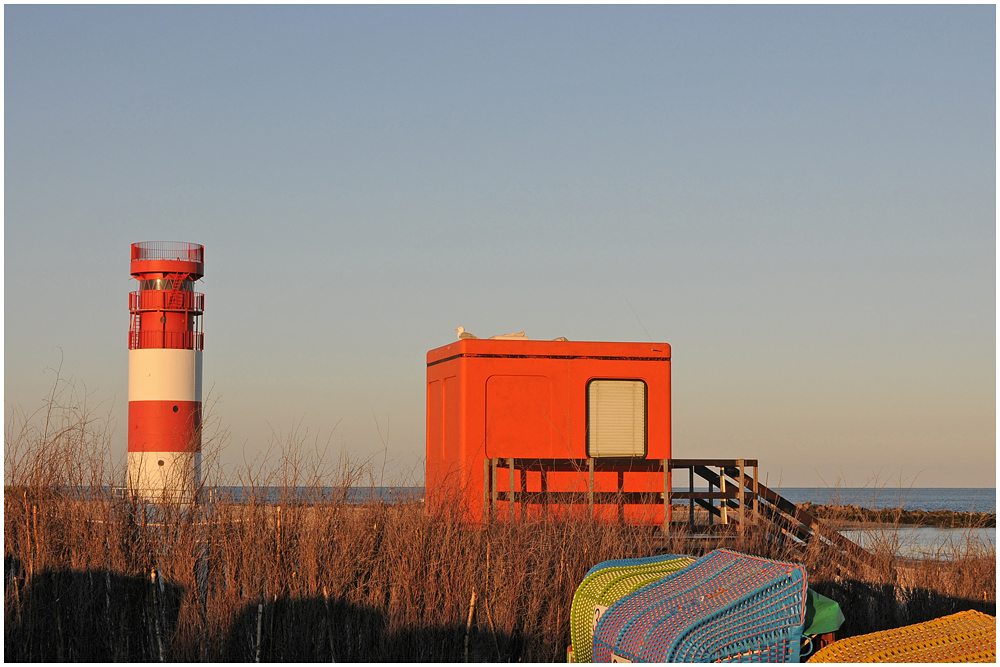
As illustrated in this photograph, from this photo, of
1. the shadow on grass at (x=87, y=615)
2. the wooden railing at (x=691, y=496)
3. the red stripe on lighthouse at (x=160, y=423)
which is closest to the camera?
the shadow on grass at (x=87, y=615)

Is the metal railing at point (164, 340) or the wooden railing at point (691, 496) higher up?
the metal railing at point (164, 340)

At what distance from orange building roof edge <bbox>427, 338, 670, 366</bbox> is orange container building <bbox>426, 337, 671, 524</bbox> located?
13 millimetres

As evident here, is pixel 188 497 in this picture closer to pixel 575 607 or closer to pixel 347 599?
pixel 347 599

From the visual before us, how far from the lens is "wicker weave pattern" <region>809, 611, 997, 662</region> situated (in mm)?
4777

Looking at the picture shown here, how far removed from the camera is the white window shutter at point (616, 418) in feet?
44.8

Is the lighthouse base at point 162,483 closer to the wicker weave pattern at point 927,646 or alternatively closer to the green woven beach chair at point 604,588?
the green woven beach chair at point 604,588

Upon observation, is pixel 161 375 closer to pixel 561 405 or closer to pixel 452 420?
pixel 452 420

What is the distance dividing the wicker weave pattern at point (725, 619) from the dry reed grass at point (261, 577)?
340 cm

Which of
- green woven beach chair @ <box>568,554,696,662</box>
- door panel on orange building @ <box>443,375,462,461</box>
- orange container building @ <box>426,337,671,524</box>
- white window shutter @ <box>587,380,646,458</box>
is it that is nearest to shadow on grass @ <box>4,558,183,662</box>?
green woven beach chair @ <box>568,554,696,662</box>

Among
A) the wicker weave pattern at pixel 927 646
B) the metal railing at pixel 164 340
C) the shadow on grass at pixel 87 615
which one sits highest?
the metal railing at pixel 164 340

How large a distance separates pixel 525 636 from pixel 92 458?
4067 millimetres

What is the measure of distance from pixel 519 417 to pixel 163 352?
56.5ft

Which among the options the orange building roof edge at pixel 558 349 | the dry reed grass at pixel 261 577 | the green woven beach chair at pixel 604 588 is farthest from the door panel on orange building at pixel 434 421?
the green woven beach chair at pixel 604 588

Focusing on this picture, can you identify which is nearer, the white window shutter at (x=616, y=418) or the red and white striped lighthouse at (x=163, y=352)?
the white window shutter at (x=616, y=418)
